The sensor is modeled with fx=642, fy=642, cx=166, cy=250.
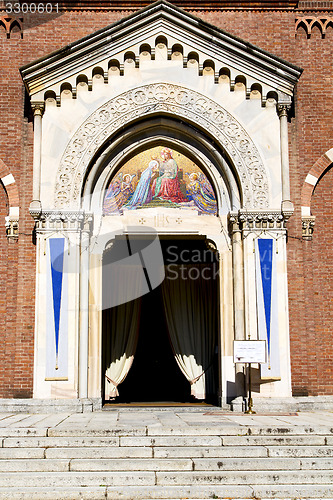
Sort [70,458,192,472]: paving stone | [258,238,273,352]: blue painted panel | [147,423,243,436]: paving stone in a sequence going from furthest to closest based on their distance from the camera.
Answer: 1. [258,238,273,352]: blue painted panel
2. [147,423,243,436]: paving stone
3. [70,458,192,472]: paving stone

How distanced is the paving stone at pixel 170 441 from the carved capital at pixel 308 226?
6.21 metres

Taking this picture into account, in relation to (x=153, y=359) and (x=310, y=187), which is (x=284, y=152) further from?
(x=153, y=359)

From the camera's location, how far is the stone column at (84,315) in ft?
41.9

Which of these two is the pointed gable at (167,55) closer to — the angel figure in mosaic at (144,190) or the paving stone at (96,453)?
the angel figure in mosaic at (144,190)

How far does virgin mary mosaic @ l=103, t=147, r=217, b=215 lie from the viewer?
45.3ft

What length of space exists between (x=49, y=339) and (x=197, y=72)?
644cm

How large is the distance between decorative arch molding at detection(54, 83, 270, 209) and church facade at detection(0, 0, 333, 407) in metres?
0.03

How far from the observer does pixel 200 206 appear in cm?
1388

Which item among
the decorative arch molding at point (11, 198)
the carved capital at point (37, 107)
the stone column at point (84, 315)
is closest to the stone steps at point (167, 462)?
the stone column at point (84, 315)

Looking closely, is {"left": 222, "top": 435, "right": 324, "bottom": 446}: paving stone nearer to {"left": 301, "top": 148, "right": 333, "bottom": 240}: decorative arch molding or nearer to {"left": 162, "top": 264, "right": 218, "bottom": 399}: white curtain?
{"left": 162, "top": 264, "right": 218, "bottom": 399}: white curtain

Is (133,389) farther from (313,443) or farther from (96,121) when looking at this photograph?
(313,443)

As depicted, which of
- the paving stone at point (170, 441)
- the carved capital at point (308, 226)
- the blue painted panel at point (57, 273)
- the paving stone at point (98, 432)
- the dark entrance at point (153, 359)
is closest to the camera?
the paving stone at point (170, 441)

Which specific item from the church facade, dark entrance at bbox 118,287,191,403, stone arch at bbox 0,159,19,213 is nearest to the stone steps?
the church facade

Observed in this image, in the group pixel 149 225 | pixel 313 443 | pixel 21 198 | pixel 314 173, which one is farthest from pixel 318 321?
pixel 21 198
